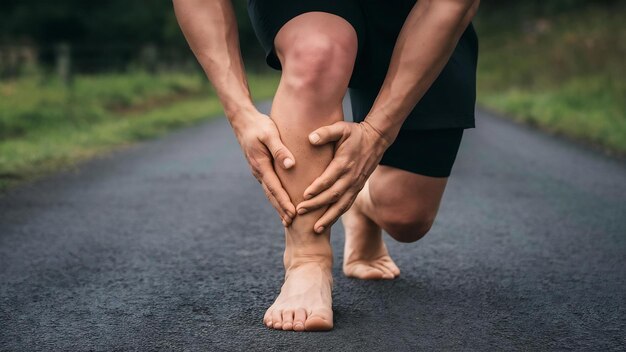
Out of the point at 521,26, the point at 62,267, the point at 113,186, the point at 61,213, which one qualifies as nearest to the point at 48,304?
the point at 62,267

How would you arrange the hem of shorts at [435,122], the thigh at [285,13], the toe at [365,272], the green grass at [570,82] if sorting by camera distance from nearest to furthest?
1. the thigh at [285,13]
2. the hem of shorts at [435,122]
3. the toe at [365,272]
4. the green grass at [570,82]

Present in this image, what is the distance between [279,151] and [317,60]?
23cm

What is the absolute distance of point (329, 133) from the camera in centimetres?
174

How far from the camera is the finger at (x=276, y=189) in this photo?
1.76 m

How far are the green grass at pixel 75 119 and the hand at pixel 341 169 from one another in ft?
9.88

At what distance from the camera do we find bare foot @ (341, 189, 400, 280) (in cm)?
237

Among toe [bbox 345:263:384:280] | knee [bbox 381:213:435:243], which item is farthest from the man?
toe [bbox 345:263:384:280]

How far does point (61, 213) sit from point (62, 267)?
1.09m

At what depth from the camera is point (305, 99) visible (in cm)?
177

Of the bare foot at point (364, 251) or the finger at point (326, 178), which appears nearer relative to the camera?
the finger at point (326, 178)

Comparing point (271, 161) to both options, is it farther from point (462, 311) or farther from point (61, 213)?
point (61, 213)

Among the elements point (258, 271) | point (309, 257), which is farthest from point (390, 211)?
point (258, 271)

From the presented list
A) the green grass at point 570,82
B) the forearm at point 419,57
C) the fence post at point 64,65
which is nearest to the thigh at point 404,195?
the forearm at point 419,57

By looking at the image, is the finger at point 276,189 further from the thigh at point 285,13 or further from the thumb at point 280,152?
the thigh at point 285,13
